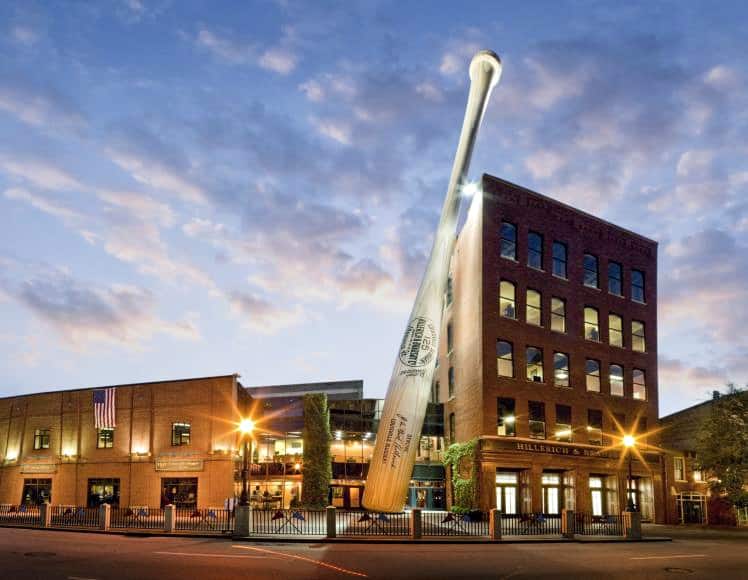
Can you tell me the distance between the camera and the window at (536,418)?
1631 inches

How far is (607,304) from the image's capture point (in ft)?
154

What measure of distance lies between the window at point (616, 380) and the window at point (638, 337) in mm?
2144

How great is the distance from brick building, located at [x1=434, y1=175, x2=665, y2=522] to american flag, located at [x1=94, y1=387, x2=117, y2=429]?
69.3 ft

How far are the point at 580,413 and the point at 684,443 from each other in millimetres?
14617

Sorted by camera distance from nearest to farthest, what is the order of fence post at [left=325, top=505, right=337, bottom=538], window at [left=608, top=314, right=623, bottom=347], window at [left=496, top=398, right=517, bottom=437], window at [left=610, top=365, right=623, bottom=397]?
1. fence post at [left=325, top=505, right=337, bottom=538]
2. window at [left=496, top=398, right=517, bottom=437]
3. window at [left=610, top=365, right=623, bottom=397]
4. window at [left=608, top=314, right=623, bottom=347]

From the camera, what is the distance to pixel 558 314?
44469 millimetres

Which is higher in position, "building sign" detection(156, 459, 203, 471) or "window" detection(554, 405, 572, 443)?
"window" detection(554, 405, 572, 443)

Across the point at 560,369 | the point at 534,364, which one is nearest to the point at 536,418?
the point at 534,364

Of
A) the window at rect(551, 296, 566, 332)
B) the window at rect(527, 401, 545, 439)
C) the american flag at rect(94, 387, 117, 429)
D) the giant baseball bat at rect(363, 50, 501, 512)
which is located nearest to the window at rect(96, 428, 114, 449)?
the american flag at rect(94, 387, 117, 429)

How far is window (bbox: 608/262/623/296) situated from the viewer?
47594mm

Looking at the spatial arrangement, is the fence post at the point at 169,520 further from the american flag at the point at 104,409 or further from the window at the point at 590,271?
the window at the point at 590,271

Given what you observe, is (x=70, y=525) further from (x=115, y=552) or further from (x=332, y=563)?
(x=332, y=563)

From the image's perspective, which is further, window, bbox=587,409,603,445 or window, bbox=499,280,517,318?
window, bbox=587,409,603,445

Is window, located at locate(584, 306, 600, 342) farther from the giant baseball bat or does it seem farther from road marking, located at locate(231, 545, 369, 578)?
road marking, located at locate(231, 545, 369, 578)
